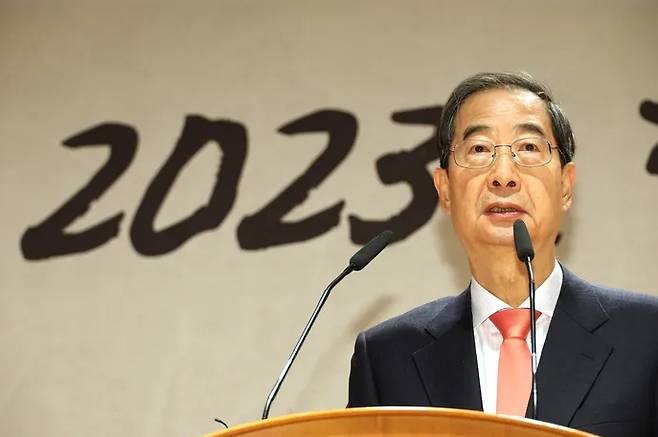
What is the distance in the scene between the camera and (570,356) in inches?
76.4

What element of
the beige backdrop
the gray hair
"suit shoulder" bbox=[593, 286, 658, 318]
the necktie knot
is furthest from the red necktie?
the beige backdrop

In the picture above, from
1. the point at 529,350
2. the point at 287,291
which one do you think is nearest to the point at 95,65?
the point at 287,291

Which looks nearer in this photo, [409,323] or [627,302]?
[627,302]

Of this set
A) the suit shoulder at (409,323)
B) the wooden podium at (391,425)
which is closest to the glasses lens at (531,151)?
the suit shoulder at (409,323)

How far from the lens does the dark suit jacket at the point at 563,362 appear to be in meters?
1.87

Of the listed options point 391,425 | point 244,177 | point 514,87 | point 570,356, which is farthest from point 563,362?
point 244,177

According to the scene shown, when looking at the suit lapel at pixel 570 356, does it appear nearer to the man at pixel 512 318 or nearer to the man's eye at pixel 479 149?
the man at pixel 512 318

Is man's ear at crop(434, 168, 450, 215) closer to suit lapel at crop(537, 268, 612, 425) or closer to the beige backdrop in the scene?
suit lapel at crop(537, 268, 612, 425)

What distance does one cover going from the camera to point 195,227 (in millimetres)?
3502

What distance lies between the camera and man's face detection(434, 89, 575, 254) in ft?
6.72

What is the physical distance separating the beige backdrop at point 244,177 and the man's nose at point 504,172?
138 centimetres

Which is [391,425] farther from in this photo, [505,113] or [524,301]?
[505,113]

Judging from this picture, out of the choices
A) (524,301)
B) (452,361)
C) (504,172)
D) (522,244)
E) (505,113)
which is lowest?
(452,361)

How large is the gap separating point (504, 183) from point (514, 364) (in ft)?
1.19
